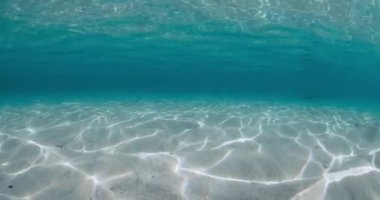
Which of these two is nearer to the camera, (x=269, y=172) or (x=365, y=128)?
(x=269, y=172)

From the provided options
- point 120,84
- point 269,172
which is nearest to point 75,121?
point 269,172

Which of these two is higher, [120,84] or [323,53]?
[323,53]

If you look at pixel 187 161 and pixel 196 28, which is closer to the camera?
pixel 187 161

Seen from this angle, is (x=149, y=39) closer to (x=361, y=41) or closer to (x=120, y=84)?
(x=361, y=41)

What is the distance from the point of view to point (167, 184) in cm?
536

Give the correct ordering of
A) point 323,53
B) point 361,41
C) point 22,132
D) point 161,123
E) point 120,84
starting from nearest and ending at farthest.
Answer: point 22,132, point 161,123, point 361,41, point 323,53, point 120,84

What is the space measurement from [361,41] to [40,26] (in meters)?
23.5

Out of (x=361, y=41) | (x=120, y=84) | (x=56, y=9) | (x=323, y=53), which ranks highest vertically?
(x=56, y=9)

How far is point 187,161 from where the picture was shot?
242 inches

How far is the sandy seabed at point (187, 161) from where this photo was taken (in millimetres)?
5250

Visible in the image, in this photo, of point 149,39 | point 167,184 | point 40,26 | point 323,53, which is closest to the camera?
point 167,184

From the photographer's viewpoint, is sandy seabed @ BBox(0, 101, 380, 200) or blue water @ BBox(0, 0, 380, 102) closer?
sandy seabed @ BBox(0, 101, 380, 200)

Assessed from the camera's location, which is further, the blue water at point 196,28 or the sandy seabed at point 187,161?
the blue water at point 196,28

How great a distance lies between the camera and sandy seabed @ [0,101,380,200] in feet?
17.2
